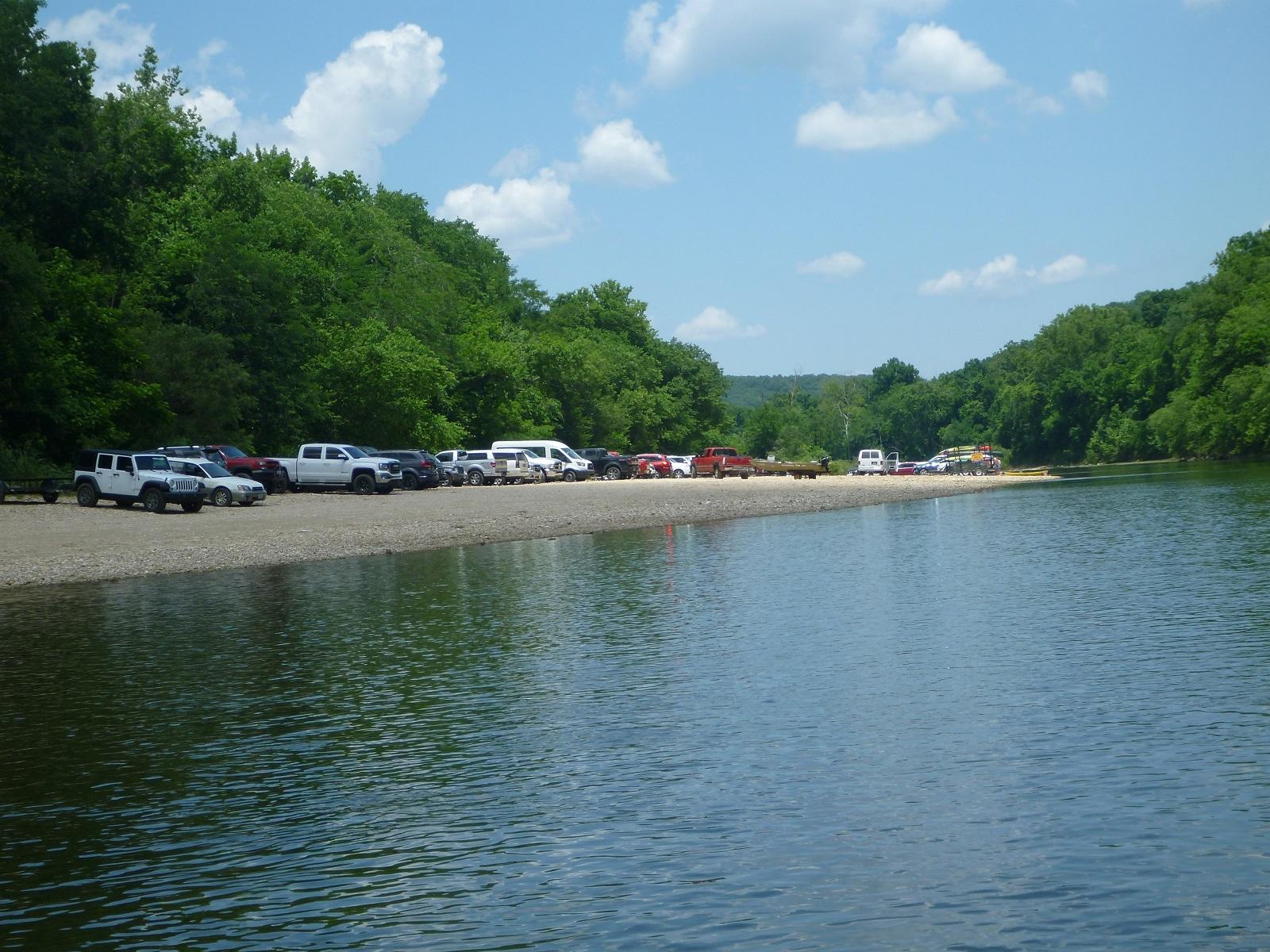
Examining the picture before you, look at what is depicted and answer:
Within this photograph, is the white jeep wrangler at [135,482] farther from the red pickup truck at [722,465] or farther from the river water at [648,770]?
the red pickup truck at [722,465]

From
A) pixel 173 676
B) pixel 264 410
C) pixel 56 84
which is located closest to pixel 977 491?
pixel 264 410

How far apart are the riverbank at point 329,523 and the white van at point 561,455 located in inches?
474

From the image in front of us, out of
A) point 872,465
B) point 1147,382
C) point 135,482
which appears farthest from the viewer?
point 1147,382

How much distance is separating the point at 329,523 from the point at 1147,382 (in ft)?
382

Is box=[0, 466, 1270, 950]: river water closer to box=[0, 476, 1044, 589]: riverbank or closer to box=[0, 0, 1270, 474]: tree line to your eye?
box=[0, 476, 1044, 589]: riverbank

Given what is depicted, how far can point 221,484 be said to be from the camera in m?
47.3

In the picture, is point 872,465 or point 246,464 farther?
point 872,465

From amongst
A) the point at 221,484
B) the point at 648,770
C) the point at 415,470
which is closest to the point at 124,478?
the point at 221,484

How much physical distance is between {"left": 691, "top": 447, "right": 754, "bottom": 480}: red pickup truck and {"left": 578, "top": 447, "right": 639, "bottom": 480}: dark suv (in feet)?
16.0

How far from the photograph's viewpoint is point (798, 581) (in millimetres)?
26062

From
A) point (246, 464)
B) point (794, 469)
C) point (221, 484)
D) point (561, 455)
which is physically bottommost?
point (221, 484)

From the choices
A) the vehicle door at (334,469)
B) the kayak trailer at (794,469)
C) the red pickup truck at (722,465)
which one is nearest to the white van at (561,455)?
the red pickup truck at (722,465)

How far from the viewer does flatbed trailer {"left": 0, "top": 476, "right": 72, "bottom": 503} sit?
44.8m

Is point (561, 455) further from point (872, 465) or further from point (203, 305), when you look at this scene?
point (872, 465)
